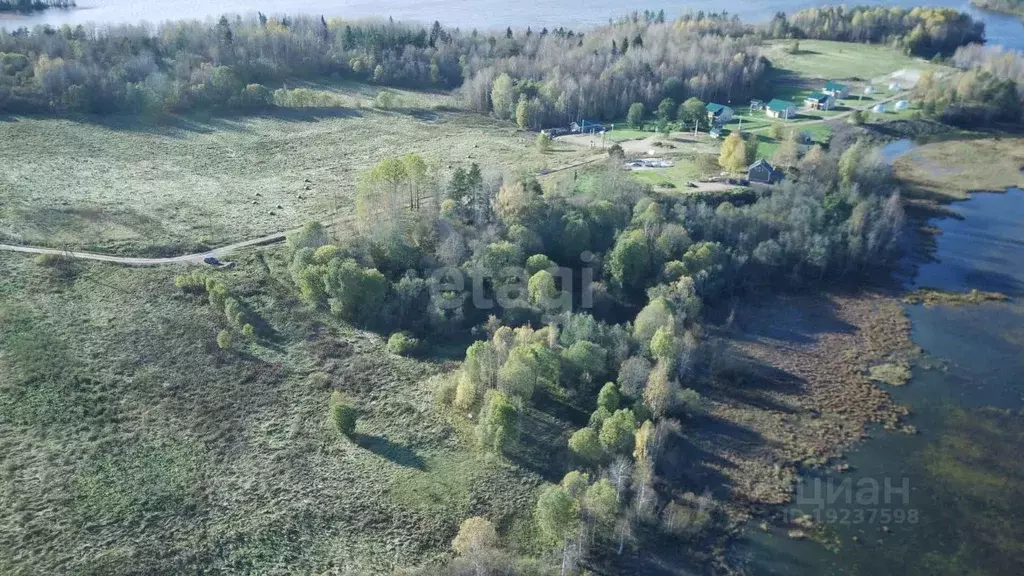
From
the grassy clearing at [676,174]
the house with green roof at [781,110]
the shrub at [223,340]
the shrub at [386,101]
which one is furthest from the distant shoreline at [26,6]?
the house with green roof at [781,110]

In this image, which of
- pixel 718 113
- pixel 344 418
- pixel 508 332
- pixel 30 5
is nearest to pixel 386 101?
pixel 718 113

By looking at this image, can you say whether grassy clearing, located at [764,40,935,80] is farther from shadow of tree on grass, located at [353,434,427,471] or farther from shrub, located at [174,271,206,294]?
shadow of tree on grass, located at [353,434,427,471]

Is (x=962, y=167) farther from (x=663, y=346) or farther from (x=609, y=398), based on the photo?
(x=609, y=398)

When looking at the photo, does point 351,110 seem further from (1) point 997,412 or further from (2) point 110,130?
(1) point 997,412

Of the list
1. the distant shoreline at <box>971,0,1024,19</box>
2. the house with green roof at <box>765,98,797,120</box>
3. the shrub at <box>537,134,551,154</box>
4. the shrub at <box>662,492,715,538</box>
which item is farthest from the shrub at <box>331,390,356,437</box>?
the distant shoreline at <box>971,0,1024,19</box>

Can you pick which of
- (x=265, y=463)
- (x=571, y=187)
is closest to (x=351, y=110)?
(x=571, y=187)

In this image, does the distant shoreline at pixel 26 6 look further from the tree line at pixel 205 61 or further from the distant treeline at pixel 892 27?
the distant treeline at pixel 892 27
